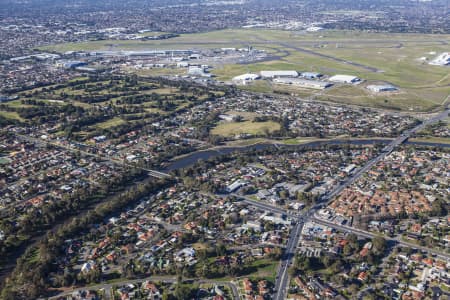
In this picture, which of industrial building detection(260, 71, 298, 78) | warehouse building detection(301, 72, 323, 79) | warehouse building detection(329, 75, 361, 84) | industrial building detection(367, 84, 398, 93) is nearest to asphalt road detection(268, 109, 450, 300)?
industrial building detection(367, 84, 398, 93)

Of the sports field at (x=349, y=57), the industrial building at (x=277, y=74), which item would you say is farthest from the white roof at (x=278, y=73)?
the sports field at (x=349, y=57)

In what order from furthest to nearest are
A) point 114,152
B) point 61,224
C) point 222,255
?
1. point 114,152
2. point 61,224
3. point 222,255

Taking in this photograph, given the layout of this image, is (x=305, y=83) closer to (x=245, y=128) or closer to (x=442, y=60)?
(x=245, y=128)

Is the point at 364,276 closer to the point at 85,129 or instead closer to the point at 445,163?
the point at 445,163

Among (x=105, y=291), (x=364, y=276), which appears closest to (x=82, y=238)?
(x=105, y=291)

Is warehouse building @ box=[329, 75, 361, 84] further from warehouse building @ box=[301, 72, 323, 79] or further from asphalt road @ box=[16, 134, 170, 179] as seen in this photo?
asphalt road @ box=[16, 134, 170, 179]

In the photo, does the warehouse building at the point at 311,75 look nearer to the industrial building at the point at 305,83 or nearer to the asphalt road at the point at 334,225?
the industrial building at the point at 305,83

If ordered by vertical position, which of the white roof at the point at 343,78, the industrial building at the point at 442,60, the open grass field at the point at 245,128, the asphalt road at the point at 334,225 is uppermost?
the industrial building at the point at 442,60
